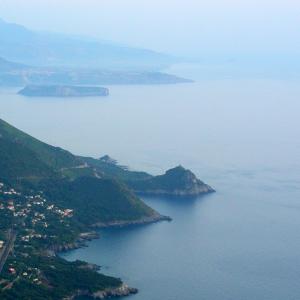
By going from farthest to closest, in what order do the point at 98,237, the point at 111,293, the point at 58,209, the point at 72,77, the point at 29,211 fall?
the point at 72,77 < the point at 58,209 < the point at 29,211 < the point at 98,237 < the point at 111,293

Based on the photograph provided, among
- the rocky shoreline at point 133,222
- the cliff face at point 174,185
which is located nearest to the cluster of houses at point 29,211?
Answer: the rocky shoreline at point 133,222

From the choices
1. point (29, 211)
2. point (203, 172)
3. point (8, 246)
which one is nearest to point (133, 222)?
point (29, 211)

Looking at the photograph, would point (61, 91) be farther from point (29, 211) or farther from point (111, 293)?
point (111, 293)

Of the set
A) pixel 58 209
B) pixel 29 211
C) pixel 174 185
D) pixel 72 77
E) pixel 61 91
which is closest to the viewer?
pixel 29 211

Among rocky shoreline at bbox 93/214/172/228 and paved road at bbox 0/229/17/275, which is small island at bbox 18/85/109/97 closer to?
rocky shoreline at bbox 93/214/172/228

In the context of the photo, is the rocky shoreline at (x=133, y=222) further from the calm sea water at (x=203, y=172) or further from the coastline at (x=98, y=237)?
the calm sea water at (x=203, y=172)

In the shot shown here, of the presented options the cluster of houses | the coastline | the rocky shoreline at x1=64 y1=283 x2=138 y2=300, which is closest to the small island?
the cluster of houses
